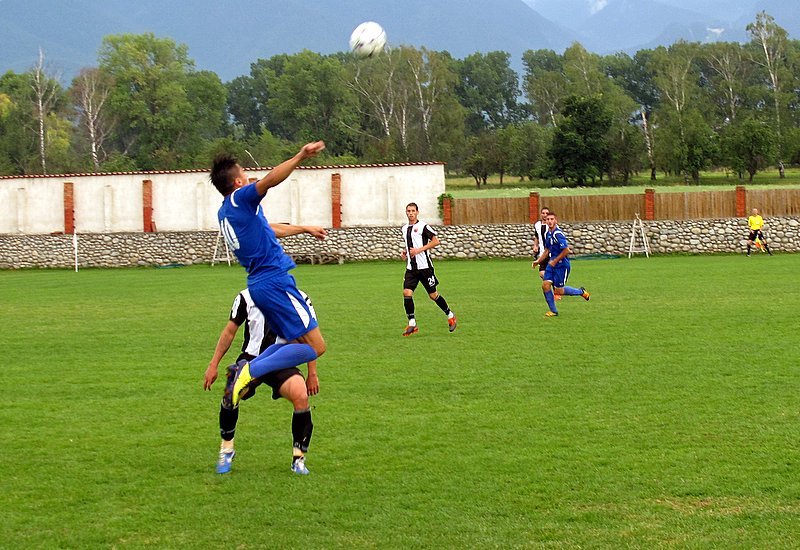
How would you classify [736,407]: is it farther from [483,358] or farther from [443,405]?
[483,358]

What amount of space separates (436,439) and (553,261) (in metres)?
9.30

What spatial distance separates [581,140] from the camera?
213ft

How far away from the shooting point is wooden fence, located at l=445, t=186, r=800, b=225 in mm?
39531

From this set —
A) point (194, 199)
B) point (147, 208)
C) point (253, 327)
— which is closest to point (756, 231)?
point (194, 199)

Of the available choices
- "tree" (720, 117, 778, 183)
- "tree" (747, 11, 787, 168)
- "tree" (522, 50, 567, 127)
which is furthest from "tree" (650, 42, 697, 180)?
"tree" (522, 50, 567, 127)

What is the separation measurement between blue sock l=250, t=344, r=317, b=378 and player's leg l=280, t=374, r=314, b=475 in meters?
0.14

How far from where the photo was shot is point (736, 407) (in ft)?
29.3

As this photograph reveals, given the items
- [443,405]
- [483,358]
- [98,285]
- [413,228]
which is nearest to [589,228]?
[98,285]

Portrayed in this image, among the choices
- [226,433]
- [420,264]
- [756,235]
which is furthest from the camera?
[756,235]

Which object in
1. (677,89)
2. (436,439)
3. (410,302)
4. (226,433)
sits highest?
(677,89)

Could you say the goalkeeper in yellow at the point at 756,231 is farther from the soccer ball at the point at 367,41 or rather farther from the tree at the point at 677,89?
the tree at the point at 677,89

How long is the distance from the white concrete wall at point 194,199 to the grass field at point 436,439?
25.3 metres

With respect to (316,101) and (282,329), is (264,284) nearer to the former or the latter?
(282,329)

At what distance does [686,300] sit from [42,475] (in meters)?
14.3
